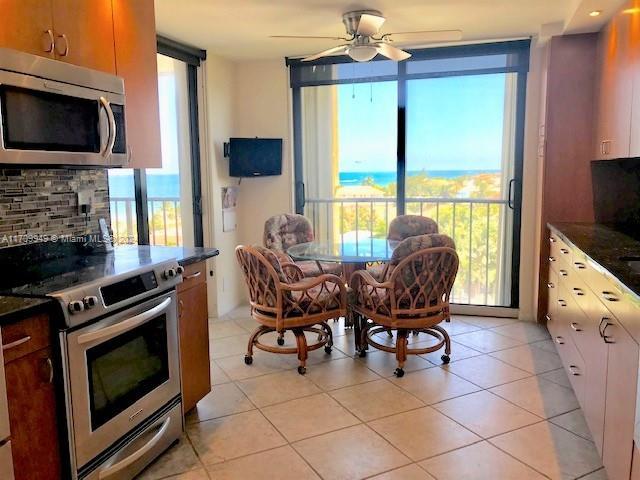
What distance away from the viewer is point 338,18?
11.6ft

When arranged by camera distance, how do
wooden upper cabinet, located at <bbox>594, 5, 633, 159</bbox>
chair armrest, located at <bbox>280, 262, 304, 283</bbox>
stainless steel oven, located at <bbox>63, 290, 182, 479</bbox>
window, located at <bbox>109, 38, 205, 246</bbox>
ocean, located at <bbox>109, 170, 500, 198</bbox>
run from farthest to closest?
ocean, located at <bbox>109, 170, 500, 198</bbox> < window, located at <bbox>109, 38, 205, 246</bbox> < chair armrest, located at <bbox>280, 262, 304, 283</bbox> < wooden upper cabinet, located at <bbox>594, 5, 633, 159</bbox> < stainless steel oven, located at <bbox>63, 290, 182, 479</bbox>

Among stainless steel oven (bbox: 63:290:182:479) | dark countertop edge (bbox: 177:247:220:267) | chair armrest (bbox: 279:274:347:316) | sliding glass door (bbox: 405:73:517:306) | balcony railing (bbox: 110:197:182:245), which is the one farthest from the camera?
balcony railing (bbox: 110:197:182:245)

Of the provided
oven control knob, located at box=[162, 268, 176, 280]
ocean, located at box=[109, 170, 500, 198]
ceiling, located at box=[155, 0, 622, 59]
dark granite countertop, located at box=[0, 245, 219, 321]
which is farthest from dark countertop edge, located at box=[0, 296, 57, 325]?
ocean, located at box=[109, 170, 500, 198]

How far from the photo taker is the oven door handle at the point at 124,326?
6.04ft

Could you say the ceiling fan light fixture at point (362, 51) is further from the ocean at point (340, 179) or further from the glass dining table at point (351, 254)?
the ocean at point (340, 179)

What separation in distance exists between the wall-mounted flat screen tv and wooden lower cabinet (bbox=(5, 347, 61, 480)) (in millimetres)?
3127

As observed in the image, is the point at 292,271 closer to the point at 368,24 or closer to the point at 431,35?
the point at 368,24

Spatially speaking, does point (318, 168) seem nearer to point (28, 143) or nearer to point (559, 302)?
point (559, 302)

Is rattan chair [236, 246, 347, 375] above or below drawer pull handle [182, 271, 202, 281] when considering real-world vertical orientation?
below

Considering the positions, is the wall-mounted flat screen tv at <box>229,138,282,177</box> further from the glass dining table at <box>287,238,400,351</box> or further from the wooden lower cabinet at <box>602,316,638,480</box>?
the wooden lower cabinet at <box>602,316,638,480</box>

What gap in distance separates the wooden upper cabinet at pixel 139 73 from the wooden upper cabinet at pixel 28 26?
1.37 feet

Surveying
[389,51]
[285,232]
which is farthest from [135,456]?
[389,51]

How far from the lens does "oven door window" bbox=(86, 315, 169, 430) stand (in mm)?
1918

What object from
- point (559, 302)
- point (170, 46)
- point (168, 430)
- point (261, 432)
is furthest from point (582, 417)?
point (170, 46)
